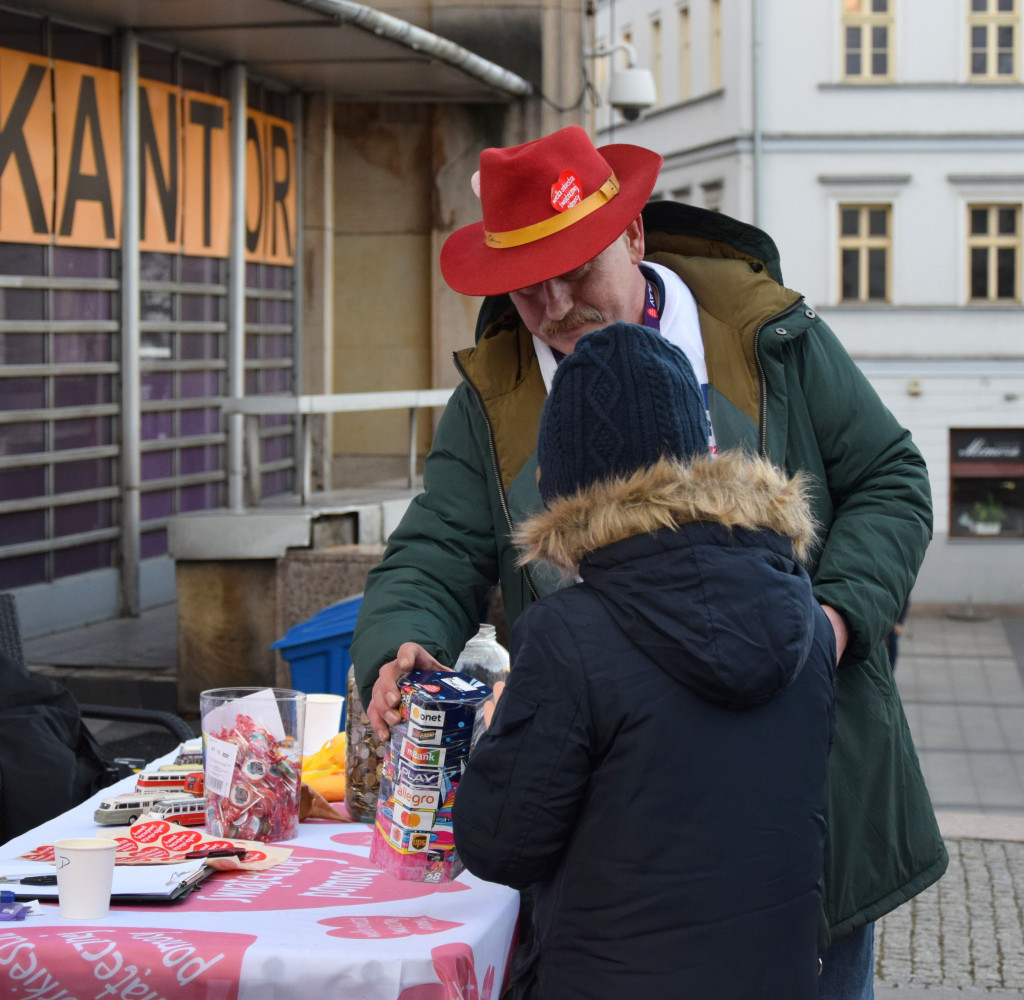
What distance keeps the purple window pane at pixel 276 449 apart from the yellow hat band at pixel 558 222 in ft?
29.6

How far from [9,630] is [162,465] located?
541 cm

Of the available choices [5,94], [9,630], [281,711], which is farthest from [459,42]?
[281,711]

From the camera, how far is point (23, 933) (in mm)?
2205

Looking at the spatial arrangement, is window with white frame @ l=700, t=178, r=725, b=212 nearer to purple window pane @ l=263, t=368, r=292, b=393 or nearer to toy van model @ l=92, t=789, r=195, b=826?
purple window pane @ l=263, t=368, r=292, b=393

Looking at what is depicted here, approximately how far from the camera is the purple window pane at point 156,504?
9797mm

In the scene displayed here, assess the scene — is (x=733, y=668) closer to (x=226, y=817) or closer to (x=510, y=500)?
(x=510, y=500)

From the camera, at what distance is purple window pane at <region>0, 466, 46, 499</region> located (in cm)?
854

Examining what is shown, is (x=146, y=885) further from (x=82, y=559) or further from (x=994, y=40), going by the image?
(x=994, y=40)

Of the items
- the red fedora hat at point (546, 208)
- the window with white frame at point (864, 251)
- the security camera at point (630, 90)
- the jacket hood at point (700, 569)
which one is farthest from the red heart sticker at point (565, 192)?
the window with white frame at point (864, 251)

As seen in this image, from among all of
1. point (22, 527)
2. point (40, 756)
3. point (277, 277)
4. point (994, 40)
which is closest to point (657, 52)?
point (994, 40)

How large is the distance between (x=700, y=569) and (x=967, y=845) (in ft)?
15.5

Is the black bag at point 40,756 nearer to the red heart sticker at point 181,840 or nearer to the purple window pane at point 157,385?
the red heart sticker at point 181,840

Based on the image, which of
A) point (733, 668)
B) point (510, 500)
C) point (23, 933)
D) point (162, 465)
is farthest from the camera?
point (162, 465)

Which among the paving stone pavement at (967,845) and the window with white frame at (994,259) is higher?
the window with white frame at (994,259)
